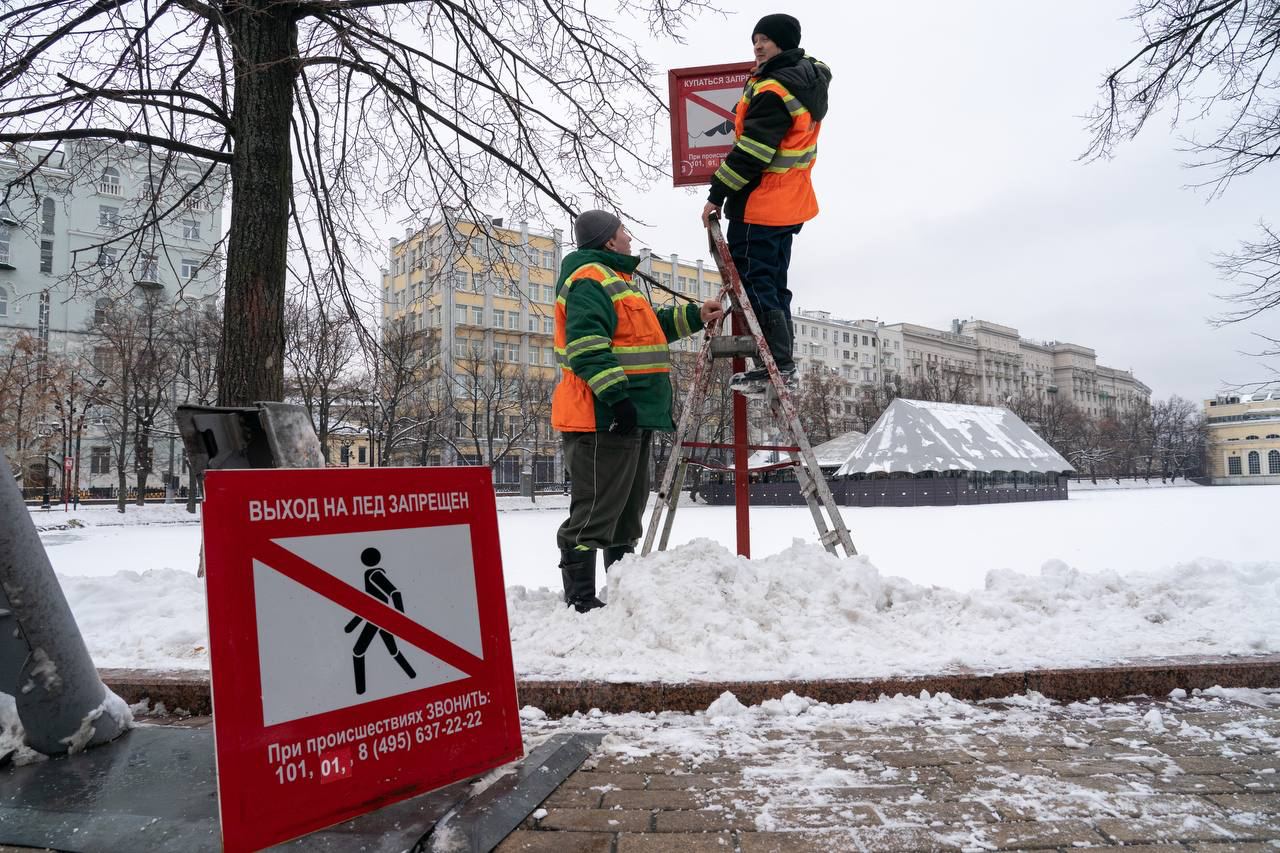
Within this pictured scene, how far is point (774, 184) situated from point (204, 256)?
239 inches

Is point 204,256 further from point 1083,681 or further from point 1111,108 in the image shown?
point 1111,108

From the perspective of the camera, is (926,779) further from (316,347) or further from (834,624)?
(316,347)

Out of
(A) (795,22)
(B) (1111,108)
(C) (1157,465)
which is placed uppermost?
(B) (1111,108)

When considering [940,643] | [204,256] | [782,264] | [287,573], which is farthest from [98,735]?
[204,256]

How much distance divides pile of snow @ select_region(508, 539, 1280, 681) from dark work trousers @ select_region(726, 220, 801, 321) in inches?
56.0

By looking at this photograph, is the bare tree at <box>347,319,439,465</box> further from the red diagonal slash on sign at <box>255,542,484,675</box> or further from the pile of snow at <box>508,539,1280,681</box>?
the red diagonal slash on sign at <box>255,542,484,675</box>

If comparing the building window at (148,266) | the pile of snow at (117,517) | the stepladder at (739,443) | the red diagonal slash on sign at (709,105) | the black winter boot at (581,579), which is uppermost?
the red diagonal slash on sign at (709,105)

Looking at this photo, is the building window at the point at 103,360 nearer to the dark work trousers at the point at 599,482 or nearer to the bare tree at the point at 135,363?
the bare tree at the point at 135,363

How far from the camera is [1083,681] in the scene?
3084mm

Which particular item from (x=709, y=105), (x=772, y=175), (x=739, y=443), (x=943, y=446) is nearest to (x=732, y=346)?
(x=739, y=443)

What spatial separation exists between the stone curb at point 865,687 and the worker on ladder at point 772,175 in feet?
5.74

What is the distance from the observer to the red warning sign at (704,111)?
5.29 meters

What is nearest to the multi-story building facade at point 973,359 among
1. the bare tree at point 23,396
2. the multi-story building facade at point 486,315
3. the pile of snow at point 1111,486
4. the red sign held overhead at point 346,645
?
the pile of snow at point 1111,486

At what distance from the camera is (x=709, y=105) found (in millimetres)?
5297
